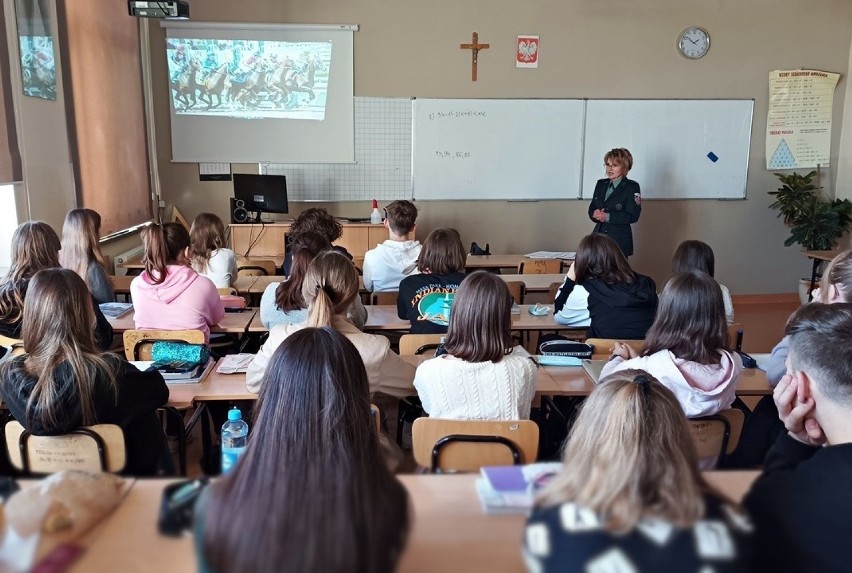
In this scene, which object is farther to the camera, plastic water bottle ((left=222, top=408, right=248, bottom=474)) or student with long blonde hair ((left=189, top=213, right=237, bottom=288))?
student with long blonde hair ((left=189, top=213, right=237, bottom=288))

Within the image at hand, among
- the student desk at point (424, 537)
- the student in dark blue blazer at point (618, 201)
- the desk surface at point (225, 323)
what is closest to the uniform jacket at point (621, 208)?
the student in dark blue blazer at point (618, 201)

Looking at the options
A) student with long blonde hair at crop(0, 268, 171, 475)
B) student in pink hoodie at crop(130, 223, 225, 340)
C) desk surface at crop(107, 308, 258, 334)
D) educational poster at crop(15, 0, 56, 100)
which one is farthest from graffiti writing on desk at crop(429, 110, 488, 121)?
student with long blonde hair at crop(0, 268, 171, 475)

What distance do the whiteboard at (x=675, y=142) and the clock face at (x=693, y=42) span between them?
0.48 metres

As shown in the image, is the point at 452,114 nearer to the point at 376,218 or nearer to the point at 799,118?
the point at 376,218

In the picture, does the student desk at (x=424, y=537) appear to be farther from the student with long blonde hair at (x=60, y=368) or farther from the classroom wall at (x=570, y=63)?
the classroom wall at (x=570, y=63)

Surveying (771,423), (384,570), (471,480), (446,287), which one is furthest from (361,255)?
(384,570)

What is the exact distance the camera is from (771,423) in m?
2.44

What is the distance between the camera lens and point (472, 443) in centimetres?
208

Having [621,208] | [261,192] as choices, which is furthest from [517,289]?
[261,192]

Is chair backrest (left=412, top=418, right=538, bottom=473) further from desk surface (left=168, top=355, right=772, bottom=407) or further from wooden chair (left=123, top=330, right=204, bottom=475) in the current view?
wooden chair (left=123, top=330, right=204, bottom=475)

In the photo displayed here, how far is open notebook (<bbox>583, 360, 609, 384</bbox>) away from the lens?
2627 mm

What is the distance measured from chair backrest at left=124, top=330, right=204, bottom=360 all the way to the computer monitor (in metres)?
3.28

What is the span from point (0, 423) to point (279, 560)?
223 cm

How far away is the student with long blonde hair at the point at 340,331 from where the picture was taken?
2.41 metres
